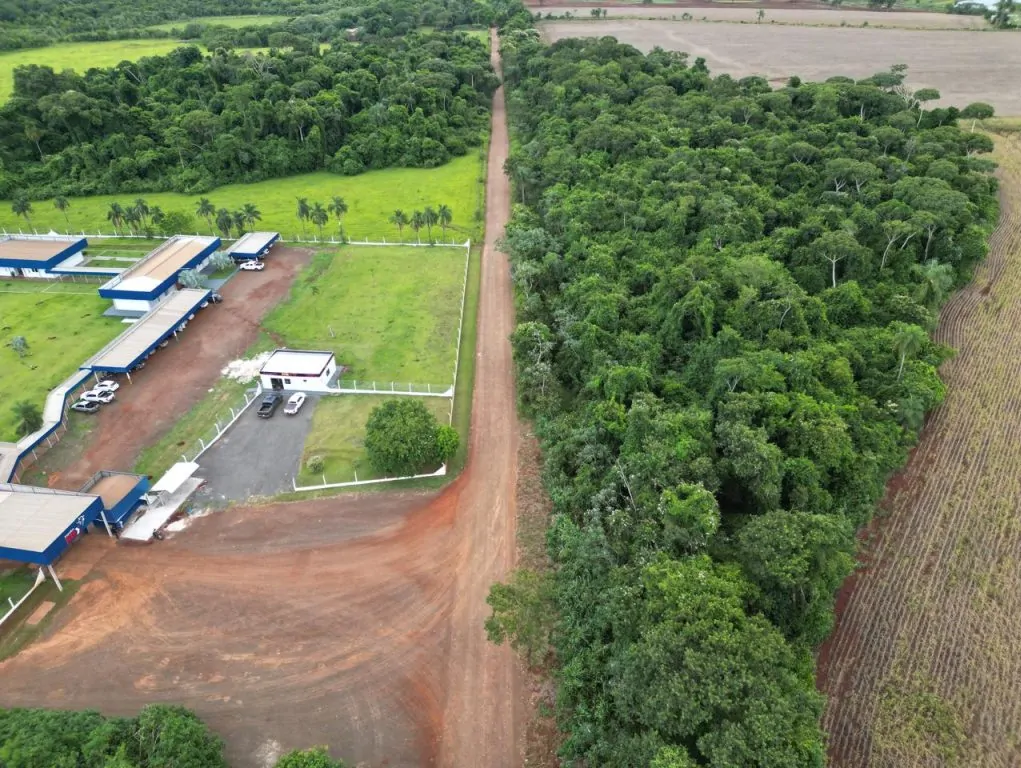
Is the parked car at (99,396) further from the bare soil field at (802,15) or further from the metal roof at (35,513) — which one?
the bare soil field at (802,15)

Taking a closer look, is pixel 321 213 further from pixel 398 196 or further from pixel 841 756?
pixel 841 756

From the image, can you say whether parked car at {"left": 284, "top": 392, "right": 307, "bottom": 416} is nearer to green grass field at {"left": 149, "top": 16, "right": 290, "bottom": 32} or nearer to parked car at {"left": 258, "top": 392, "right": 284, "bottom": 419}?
parked car at {"left": 258, "top": 392, "right": 284, "bottom": 419}

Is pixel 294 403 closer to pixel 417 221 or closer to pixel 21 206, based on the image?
pixel 417 221

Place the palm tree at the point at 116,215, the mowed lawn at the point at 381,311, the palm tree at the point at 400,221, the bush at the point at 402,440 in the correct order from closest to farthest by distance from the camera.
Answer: the bush at the point at 402,440, the mowed lawn at the point at 381,311, the palm tree at the point at 400,221, the palm tree at the point at 116,215

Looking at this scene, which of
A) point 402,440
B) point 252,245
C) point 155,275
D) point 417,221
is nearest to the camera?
point 402,440

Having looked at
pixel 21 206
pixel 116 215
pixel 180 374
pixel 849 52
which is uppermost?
pixel 849 52

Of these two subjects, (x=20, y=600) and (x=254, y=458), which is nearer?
(x=20, y=600)

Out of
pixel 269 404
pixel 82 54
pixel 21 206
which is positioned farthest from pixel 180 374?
pixel 82 54

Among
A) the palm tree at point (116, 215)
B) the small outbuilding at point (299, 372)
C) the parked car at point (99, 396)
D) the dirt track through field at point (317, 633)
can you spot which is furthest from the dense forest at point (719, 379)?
the palm tree at point (116, 215)
